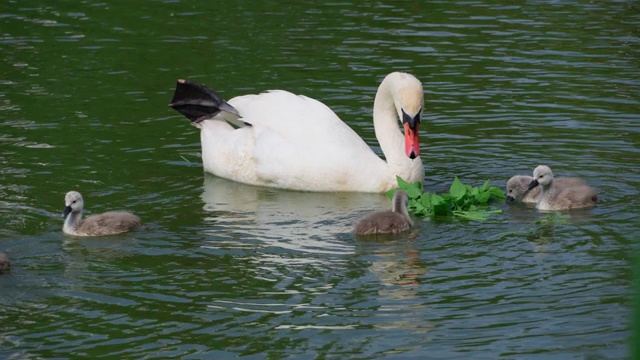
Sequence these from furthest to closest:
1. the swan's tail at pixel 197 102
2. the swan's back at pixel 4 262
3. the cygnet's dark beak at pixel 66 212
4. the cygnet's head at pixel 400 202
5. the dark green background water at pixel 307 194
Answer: the swan's tail at pixel 197 102 → the cygnet's head at pixel 400 202 → the cygnet's dark beak at pixel 66 212 → the swan's back at pixel 4 262 → the dark green background water at pixel 307 194

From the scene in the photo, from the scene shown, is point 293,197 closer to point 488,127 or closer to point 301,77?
point 488,127

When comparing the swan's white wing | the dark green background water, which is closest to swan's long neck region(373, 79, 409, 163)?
the swan's white wing

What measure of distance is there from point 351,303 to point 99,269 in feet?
6.68

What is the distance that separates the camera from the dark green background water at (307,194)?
8.70 meters

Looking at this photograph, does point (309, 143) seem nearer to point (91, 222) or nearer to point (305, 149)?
point (305, 149)

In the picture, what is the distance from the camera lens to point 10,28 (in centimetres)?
1977

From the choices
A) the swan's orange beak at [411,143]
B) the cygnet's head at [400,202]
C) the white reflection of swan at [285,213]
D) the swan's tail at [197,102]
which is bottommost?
the white reflection of swan at [285,213]

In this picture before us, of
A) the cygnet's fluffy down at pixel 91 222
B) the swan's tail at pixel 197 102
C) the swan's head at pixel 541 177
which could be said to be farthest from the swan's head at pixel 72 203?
the swan's head at pixel 541 177

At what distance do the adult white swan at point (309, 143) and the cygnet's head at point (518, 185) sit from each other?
2.89 ft

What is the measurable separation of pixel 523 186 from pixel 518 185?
44mm

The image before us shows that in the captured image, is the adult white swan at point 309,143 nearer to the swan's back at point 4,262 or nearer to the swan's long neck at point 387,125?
the swan's long neck at point 387,125

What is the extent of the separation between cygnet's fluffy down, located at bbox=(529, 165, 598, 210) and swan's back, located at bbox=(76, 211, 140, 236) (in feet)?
11.3

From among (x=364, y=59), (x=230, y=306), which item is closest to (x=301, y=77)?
(x=364, y=59)

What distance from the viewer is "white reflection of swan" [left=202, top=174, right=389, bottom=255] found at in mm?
10695
